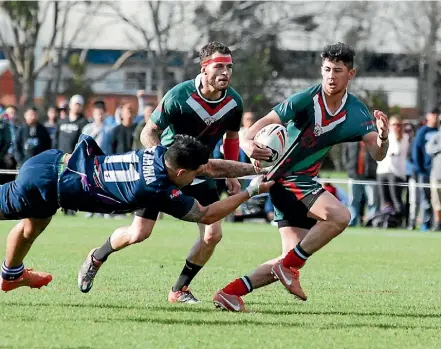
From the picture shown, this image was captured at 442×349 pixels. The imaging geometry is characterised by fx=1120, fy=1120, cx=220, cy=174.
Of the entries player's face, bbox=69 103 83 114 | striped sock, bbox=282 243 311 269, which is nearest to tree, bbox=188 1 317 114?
player's face, bbox=69 103 83 114

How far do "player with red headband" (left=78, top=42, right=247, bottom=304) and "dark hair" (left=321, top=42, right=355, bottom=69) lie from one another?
2.60 feet

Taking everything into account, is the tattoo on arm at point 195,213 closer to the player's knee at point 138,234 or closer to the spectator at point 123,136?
the player's knee at point 138,234

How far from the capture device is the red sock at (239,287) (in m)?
8.61

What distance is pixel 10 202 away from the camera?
26.5 feet

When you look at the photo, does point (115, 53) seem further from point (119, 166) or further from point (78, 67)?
point (119, 166)

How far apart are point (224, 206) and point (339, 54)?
1.67 m

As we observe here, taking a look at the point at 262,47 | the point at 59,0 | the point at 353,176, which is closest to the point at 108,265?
the point at 353,176

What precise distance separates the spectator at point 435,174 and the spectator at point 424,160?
0.27 feet

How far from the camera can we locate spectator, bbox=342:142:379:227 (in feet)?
65.0

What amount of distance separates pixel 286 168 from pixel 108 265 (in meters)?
3.66

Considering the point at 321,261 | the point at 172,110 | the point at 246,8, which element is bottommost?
the point at 321,261

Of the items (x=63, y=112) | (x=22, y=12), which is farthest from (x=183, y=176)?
(x=22, y=12)

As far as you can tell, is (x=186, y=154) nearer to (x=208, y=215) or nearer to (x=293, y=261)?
(x=208, y=215)

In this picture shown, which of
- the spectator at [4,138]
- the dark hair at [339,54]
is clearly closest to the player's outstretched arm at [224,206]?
the dark hair at [339,54]
